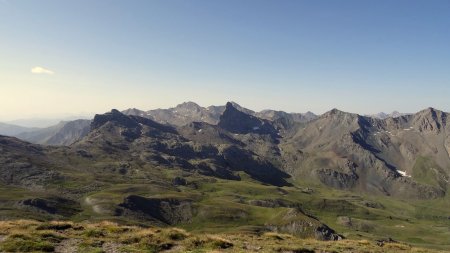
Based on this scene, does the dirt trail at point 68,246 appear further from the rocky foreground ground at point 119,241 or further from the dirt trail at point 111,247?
the dirt trail at point 111,247

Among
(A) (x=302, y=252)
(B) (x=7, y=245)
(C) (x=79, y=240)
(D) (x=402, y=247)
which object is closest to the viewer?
(B) (x=7, y=245)

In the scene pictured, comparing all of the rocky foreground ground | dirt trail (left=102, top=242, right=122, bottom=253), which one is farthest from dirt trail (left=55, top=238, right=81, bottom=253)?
dirt trail (left=102, top=242, right=122, bottom=253)

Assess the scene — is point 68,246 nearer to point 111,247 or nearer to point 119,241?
point 111,247

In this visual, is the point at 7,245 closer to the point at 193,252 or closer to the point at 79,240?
the point at 79,240

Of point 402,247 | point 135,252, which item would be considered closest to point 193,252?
point 135,252

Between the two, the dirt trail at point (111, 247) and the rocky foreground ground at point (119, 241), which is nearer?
the dirt trail at point (111, 247)

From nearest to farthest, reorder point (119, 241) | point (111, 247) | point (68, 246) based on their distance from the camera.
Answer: point (68, 246)
point (111, 247)
point (119, 241)

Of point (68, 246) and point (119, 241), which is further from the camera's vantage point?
point (119, 241)

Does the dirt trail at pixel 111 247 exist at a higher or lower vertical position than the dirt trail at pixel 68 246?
higher

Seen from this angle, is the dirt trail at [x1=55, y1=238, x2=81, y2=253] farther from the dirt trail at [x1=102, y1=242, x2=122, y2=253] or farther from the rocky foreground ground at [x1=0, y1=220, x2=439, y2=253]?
the dirt trail at [x1=102, y1=242, x2=122, y2=253]

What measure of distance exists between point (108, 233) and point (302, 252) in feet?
57.8

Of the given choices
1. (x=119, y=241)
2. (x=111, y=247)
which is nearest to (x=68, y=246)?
(x=111, y=247)

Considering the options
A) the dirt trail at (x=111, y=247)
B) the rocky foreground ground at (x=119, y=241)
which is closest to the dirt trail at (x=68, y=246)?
the rocky foreground ground at (x=119, y=241)

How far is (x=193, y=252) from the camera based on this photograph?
28844 millimetres
